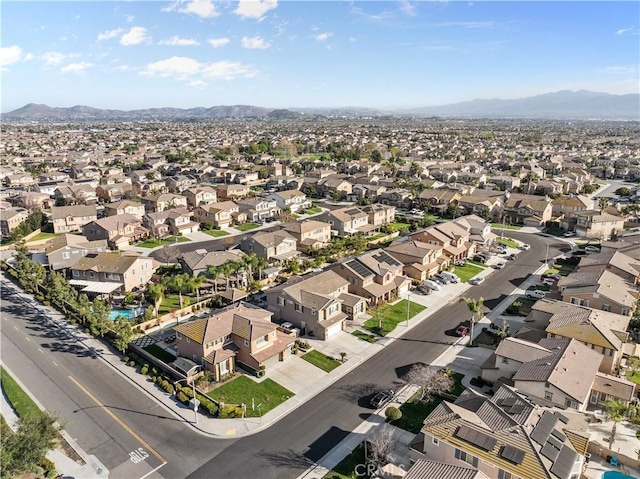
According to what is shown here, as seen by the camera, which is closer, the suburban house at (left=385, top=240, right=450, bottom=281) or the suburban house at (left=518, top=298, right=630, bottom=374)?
the suburban house at (left=518, top=298, right=630, bottom=374)

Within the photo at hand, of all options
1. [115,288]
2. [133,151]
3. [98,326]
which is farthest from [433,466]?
[133,151]

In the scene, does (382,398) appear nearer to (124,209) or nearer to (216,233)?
(216,233)

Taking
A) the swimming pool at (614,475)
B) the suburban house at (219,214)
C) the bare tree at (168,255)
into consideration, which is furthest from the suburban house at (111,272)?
the swimming pool at (614,475)

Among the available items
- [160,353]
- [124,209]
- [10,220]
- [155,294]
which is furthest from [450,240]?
[10,220]

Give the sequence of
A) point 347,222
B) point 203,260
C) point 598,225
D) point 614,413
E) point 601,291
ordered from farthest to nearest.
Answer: point 347,222
point 598,225
point 203,260
point 601,291
point 614,413

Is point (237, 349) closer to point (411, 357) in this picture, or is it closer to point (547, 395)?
point (411, 357)

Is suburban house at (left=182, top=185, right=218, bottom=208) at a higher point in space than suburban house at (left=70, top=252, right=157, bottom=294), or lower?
higher

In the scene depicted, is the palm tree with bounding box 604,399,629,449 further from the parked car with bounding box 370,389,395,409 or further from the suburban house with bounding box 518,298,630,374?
the parked car with bounding box 370,389,395,409

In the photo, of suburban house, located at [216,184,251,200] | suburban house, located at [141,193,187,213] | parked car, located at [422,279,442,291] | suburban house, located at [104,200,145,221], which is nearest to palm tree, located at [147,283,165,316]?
parked car, located at [422,279,442,291]

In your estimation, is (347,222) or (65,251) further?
(347,222)
